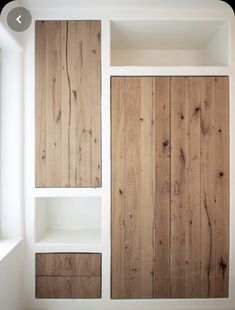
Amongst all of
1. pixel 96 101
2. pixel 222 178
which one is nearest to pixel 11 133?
pixel 96 101

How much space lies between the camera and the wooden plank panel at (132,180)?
212 cm

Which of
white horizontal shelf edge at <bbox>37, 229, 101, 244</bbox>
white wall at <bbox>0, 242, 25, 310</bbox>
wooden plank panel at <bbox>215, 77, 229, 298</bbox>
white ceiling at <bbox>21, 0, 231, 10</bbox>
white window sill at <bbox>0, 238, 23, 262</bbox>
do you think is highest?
white ceiling at <bbox>21, 0, 231, 10</bbox>

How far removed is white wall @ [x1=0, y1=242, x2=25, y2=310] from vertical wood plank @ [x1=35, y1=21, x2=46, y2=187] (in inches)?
21.7

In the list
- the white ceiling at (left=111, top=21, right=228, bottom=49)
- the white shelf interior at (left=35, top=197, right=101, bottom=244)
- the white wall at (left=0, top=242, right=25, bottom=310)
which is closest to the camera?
the white wall at (left=0, top=242, right=25, bottom=310)

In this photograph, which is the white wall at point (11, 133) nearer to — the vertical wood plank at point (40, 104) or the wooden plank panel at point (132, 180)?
the vertical wood plank at point (40, 104)

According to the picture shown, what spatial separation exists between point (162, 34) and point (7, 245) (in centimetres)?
212

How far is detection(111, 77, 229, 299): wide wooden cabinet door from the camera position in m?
2.12

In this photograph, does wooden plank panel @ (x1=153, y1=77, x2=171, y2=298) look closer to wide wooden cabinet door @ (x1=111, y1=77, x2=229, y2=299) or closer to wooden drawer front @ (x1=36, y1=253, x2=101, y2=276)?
wide wooden cabinet door @ (x1=111, y1=77, x2=229, y2=299)

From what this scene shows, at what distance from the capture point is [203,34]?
2336mm

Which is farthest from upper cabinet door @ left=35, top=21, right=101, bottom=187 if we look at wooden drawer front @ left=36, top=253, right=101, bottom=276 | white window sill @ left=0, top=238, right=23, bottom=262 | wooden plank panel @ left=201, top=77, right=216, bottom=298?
wooden plank panel @ left=201, top=77, right=216, bottom=298

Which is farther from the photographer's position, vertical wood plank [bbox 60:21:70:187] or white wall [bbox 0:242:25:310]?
vertical wood plank [bbox 60:21:70:187]

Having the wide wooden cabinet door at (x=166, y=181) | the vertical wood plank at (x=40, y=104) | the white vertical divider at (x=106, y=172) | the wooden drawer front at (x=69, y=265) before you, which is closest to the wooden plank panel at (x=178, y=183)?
the wide wooden cabinet door at (x=166, y=181)

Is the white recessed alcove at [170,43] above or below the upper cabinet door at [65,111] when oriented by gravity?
above

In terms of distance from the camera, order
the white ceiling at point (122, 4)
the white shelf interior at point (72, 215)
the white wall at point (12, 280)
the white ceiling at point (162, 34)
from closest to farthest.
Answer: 1. the white wall at point (12, 280)
2. the white ceiling at point (122, 4)
3. the white ceiling at point (162, 34)
4. the white shelf interior at point (72, 215)
